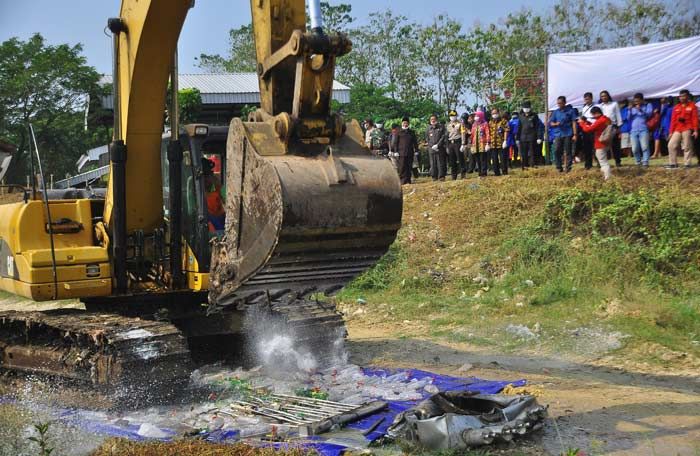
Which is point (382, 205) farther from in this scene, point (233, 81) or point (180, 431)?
point (233, 81)

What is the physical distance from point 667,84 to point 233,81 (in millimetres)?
18720

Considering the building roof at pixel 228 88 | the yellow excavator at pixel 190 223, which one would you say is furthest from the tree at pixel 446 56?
the yellow excavator at pixel 190 223

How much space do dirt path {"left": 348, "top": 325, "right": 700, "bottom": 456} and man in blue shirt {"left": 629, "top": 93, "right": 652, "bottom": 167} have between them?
22.2 ft

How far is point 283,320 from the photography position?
8383 millimetres

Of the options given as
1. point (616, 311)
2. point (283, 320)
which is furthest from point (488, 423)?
point (616, 311)

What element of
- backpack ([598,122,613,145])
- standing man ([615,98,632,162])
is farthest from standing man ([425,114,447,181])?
backpack ([598,122,613,145])

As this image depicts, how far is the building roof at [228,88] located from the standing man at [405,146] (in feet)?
28.0

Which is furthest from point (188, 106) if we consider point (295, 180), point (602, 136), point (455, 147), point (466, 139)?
point (295, 180)

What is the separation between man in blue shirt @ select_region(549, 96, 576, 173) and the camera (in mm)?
15156

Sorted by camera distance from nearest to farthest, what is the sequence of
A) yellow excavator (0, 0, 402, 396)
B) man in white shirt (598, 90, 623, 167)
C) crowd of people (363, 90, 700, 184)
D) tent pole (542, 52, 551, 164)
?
yellow excavator (0, 0, 402, 396)
crowd of people (363, 90, 700, 184)
man in white shirt (598, 90, 623, 167)
tent pole (542, 52, 551, 164)

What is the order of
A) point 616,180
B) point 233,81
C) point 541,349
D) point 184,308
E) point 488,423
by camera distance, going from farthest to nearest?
point 233,81, point 616,180, point 541,349, point 184,308, point 488,423

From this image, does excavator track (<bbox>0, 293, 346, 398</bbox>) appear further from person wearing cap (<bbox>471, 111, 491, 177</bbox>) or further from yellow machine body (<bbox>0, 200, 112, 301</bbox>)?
person wearing cap (<bbox>471, 111, 491, 177</bbox>)

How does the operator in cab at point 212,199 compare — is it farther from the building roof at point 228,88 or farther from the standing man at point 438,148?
the building roof at point 228,88

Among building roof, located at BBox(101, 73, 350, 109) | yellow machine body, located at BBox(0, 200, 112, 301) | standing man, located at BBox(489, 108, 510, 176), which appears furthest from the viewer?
building roof, located at BBox(101, 73, 350, 109)
